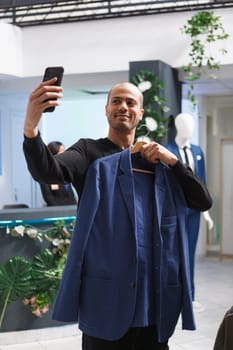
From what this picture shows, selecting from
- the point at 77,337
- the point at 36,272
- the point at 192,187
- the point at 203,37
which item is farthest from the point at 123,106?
the point at 203,37

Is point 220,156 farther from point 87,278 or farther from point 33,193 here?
point 87,278

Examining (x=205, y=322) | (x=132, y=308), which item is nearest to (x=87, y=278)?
(x=132, y=308)

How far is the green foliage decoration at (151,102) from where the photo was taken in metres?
5.72

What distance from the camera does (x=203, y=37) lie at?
592cm

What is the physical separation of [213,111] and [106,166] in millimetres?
6758

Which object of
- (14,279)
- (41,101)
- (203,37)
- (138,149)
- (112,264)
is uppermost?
(203,37)

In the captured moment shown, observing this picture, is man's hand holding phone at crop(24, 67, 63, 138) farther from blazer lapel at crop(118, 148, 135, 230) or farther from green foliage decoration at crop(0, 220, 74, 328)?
green foliage decoration at crop(0, 220, 74, 328)

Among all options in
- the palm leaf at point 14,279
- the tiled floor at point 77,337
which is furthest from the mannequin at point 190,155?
the palm leaf at point 14,279

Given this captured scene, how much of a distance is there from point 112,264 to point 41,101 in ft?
2.01

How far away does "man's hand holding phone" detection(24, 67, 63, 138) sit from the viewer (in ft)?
5.89

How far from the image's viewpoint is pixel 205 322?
5223mm

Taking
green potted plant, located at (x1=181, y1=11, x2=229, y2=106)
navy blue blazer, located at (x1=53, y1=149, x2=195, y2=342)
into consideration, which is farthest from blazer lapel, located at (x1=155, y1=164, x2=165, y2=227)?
green potted plant, located at (x1=181, y1=11, x2=229, y2=106)

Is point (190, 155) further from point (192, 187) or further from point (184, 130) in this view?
point (192, 187)

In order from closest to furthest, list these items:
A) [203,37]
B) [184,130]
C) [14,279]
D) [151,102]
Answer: [14,279] → [184,130] → [151,102] → [203,37]
